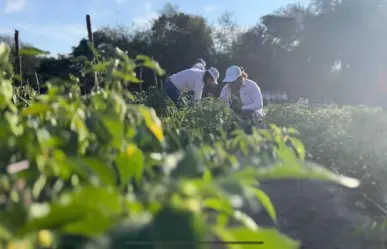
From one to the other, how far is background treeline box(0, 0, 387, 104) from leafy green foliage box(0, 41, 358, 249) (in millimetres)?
32591

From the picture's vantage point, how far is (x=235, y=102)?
5785 millimetres

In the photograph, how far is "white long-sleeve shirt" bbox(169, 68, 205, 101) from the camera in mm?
6828

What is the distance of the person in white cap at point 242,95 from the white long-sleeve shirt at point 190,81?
2.36 feet

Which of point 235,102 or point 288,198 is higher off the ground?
point 235,102

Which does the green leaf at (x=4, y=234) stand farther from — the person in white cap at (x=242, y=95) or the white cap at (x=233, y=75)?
the white cap at (x=233, y=75)

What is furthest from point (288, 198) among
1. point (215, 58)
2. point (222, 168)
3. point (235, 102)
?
point (215, 58)

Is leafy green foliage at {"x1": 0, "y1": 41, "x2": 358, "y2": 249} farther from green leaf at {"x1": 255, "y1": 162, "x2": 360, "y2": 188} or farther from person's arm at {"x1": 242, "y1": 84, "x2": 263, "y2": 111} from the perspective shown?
person's arm at {"x1": 242, "y1": 84, "x2": 263, "y2": 111}

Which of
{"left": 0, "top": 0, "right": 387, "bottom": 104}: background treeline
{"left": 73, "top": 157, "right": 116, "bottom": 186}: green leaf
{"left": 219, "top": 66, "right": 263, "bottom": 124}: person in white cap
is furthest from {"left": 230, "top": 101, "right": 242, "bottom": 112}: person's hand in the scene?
{"left": 0, "top": 0, "right": 387, "bottom": 104}: background treeline

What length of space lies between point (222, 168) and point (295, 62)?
37912 mm

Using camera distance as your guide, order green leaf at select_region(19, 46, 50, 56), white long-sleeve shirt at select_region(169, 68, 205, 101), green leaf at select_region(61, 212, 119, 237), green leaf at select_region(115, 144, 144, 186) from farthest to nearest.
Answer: white long-sleeve shirt at select_region(169, 68, 205, 101) → green leaf at select_region(19, 46, 50, 56) → green leaf at select_region(115, 144, 144, 186) → green leaf at select_region(61, 212, 119, 237)

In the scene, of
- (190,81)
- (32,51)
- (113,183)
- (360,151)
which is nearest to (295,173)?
(113,183)

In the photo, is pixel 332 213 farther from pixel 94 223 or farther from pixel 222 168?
pixel 94 223

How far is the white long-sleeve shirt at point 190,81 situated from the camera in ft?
22.4

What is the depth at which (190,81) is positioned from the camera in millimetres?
6828
